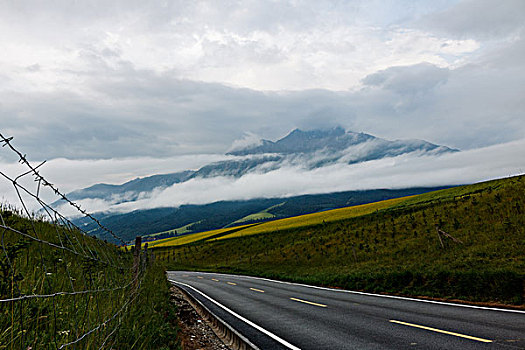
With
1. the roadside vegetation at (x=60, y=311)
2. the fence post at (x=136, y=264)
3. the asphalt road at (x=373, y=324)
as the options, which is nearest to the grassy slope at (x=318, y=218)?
the asphalt road at (x=373, y=324)

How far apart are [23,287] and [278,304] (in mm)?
11211

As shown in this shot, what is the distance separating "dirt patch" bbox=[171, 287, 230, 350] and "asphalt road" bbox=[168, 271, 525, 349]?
2.64 feet

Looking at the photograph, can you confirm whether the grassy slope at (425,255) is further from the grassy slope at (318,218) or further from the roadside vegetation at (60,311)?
the grassy slope at (318,218)

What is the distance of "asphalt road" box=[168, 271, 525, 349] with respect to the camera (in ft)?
25.9

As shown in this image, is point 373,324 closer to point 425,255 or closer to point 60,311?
point 60,311

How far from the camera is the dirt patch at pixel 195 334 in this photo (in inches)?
384

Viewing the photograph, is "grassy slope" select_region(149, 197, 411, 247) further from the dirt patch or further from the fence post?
the fence post

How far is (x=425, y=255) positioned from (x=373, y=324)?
14.2m

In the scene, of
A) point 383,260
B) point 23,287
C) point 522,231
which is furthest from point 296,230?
point 23,287

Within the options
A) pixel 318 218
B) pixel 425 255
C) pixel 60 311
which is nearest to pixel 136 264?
pixel 60 311

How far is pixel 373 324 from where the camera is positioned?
392 inches

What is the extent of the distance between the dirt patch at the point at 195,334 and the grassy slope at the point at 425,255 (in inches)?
370

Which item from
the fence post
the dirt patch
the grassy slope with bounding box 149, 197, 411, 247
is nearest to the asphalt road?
the dirt patch

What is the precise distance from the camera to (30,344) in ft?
12.8
